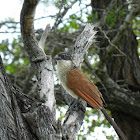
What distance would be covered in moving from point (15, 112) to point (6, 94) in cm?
18

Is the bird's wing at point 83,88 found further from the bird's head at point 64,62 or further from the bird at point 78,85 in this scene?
the bird's head at point 64,62

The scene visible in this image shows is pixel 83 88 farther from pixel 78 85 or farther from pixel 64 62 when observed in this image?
pixel 64 62

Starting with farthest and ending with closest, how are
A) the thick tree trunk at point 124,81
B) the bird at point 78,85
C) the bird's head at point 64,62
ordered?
1. the thick tree trunk at point 124,81
2. the bird's head at point 64,62
3. the bird at point 78,85

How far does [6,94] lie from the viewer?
202 cm

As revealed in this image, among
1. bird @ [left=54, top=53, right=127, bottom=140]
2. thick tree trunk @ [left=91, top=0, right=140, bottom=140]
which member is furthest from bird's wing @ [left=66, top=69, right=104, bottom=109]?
thick tree trunk @ [left=91, top=0, right=140, bottom=140]

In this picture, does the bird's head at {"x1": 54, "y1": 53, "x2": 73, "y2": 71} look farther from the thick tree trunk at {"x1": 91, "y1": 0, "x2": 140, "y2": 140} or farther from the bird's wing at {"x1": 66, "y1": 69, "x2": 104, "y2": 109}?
the thick tree trunk at {"x1": 91, "y1": 0, "x2": 140, "y2": 140}

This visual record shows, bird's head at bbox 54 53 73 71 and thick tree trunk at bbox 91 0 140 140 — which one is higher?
bird's head at bbox 54 53 73 71

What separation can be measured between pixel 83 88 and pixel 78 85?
3.2 inches

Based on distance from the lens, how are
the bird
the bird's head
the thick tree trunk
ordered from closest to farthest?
the bird, the bird's head, the thick tree trunk

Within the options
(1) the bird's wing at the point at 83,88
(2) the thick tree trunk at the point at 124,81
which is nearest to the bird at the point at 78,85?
(1) the bird's wing at the point at 83,88

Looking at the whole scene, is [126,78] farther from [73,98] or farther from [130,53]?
[73,98]

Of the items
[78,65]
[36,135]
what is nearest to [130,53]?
[78,65]

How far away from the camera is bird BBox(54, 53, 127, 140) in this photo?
9.17 ft

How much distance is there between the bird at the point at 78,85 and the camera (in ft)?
9.17
